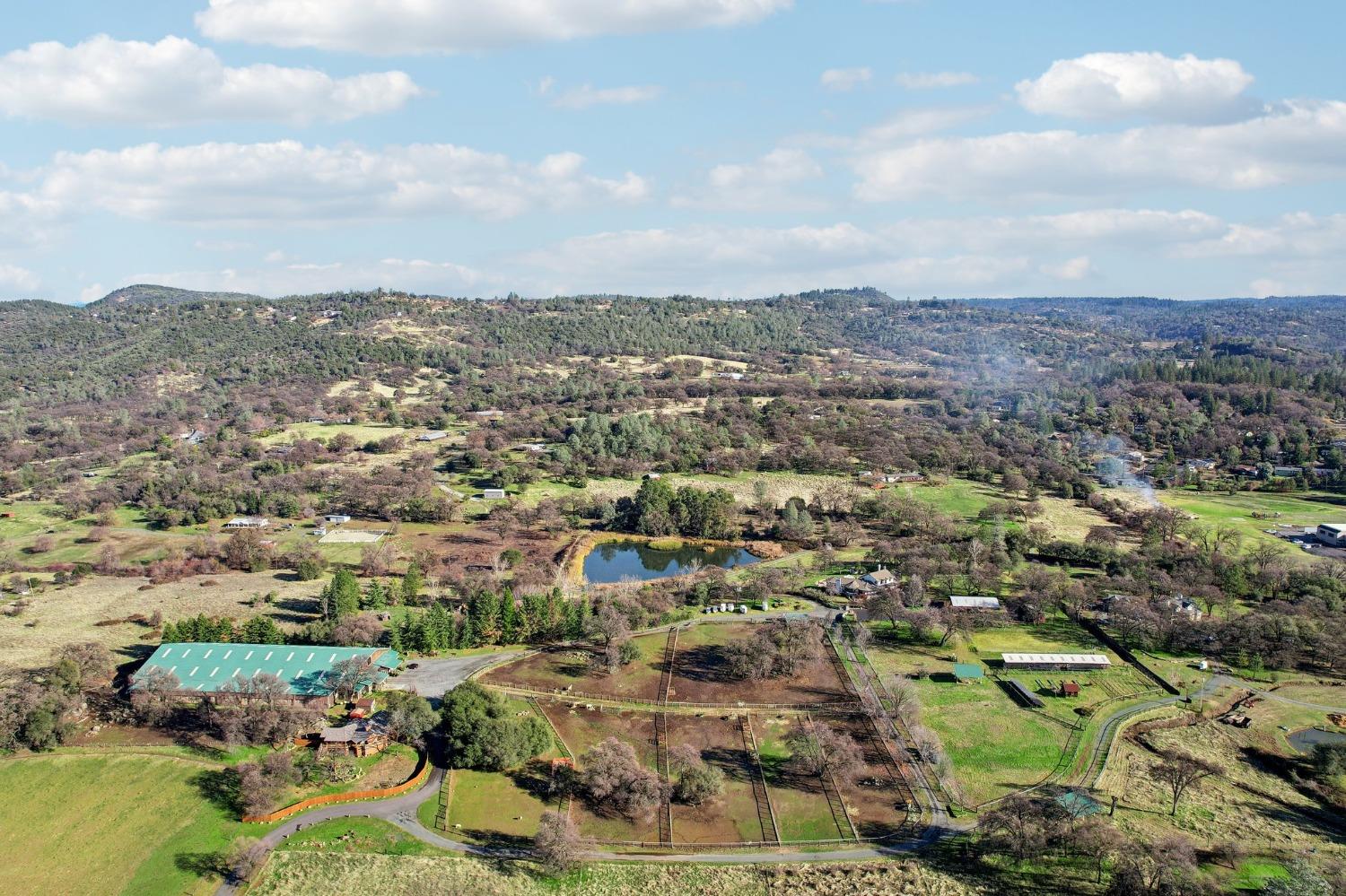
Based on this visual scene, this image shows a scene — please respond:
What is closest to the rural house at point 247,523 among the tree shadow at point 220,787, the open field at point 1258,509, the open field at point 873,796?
the tree shadow at point 220,787

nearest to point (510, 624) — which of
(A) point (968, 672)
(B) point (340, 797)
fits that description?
(B) point (340, 797)

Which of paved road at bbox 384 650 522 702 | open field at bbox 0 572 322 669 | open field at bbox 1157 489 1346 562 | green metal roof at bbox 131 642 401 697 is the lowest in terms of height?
paved road at bbox 384 650 522 702

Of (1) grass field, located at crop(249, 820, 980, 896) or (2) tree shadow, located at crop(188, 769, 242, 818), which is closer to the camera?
(1) grass field, located at crop(249, 820, 980, 896)

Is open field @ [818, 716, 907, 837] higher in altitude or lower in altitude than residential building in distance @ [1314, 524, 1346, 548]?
lower

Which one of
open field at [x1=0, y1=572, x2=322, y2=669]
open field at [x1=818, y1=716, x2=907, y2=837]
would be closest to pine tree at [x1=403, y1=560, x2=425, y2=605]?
open field at [x1=0, y1=572, x2=322, y2=669]

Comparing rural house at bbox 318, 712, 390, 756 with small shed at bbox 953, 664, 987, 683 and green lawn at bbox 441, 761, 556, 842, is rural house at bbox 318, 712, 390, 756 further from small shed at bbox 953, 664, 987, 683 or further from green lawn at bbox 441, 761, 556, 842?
small shed at bbox 953, 664, 987, 683

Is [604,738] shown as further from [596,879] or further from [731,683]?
[596,879]

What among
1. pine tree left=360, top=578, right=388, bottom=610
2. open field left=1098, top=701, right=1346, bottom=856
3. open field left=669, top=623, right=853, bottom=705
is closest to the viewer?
open field left=1098, top=701, right=1346, bottom=856
